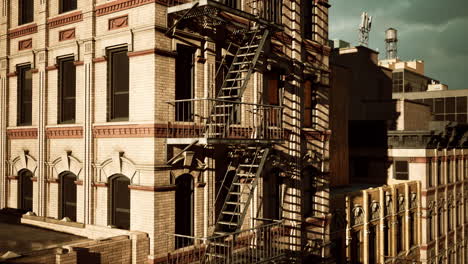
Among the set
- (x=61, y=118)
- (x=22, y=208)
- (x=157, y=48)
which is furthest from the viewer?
(x=22, y=208)

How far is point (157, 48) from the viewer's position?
1262 cm

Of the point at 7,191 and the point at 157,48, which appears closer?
the point at 157,48

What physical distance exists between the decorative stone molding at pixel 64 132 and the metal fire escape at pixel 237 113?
3803 millimetres

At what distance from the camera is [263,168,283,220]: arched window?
16889mm

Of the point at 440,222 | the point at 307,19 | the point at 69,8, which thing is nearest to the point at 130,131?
the point at 69,8

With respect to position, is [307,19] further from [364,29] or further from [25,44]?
[364,29]

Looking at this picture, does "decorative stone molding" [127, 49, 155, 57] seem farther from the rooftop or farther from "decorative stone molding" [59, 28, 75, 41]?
the rooftop

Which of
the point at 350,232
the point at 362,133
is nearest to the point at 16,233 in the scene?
the point at 350,232

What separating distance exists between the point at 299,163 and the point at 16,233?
10624mm

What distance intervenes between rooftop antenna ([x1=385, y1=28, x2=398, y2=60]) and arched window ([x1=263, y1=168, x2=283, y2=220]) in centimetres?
5609

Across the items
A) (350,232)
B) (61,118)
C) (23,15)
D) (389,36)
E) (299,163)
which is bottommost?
(350,232)

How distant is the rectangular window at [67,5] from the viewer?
51.2 feet

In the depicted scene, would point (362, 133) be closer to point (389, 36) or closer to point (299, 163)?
point (299, 163)

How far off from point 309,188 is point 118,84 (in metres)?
9.82
